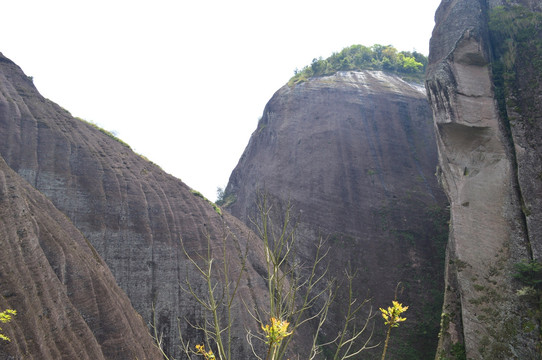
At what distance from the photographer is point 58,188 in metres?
21.7

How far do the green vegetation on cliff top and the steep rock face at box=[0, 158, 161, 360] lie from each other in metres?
30.2

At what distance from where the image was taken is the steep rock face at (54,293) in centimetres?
1195

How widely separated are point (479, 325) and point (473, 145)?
29.2 feet

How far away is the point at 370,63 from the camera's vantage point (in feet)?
146

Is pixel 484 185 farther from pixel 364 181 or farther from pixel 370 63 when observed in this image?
pixel 370 63

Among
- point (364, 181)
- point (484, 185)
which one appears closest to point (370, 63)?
point (364, 181)

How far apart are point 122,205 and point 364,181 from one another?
60.9 ft

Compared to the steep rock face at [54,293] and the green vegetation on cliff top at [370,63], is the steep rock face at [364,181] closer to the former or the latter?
the green vegetation on cliff top at [370,63]

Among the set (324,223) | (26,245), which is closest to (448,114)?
(324,223)

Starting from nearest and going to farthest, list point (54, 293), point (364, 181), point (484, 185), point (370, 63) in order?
point (54, 293)
point (484, 185)
point (364, 181)
point (370, 63)

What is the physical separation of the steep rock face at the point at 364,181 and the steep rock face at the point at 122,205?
7.22m

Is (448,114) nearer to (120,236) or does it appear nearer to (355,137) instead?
(355,137)

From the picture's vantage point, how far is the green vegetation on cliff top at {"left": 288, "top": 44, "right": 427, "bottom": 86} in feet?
140

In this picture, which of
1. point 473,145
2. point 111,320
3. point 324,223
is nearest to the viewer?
point 111,320
